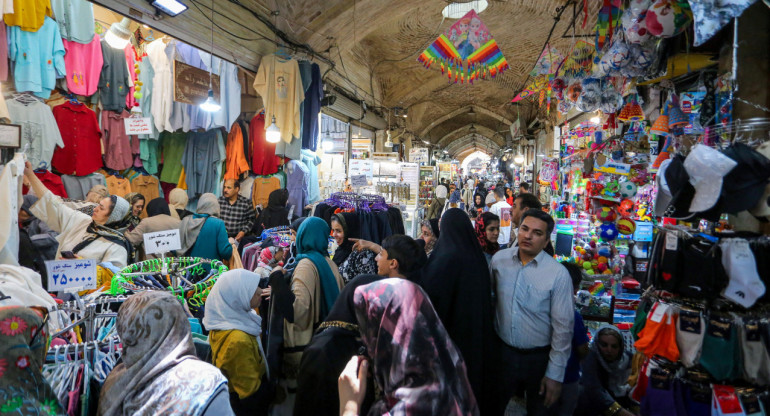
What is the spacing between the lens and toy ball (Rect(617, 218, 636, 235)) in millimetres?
3442

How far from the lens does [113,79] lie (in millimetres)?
4996

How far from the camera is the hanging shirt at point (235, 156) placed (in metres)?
5.95

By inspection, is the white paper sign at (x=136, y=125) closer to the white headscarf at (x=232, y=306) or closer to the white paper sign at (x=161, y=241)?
the white paper sign at (x=161, y=241)

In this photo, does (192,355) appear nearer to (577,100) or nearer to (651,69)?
(651,69)

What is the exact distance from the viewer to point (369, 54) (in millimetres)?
10570

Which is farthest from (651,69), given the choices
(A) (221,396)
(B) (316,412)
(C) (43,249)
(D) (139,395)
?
(C) (43,249)

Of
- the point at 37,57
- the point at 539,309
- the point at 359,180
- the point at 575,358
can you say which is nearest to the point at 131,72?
the point at 37,57

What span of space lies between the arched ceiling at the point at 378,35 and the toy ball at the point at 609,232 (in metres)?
3.22

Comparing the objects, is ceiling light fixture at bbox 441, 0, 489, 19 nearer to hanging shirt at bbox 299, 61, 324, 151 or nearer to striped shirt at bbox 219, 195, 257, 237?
hanging shirt at bbox 299, 61, 324, 151

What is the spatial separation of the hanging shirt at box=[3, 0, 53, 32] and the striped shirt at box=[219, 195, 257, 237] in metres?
2.44

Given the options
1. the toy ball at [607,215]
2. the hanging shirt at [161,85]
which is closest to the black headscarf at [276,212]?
the hanging shirt at [161,85]

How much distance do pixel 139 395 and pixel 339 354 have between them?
68 centimetres

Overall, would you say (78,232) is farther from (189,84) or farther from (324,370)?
(324,370)

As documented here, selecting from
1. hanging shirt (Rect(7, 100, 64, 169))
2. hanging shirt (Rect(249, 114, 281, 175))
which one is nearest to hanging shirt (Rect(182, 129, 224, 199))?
hanging shirt (Rect(249, 114, 281, 175))
